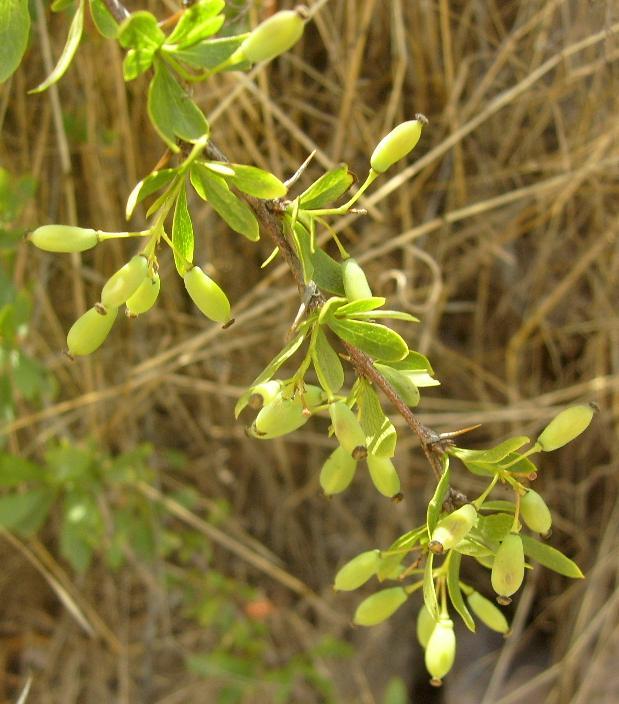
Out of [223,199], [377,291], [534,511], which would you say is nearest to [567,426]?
[534,511]

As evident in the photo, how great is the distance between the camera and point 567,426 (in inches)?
22.7

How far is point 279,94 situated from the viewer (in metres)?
1.29

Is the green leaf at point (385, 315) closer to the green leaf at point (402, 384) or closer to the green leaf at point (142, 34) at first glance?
the green leaf at point (402, 384)

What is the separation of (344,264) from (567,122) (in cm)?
86

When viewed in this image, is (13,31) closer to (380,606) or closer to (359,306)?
(359,306)

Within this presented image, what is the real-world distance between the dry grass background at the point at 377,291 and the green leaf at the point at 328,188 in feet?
1.84

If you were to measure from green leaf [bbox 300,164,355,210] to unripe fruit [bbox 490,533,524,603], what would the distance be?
0.25m

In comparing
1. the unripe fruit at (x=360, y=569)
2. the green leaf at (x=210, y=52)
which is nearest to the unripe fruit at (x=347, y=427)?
the unripe fruit at (x=360, y=569)

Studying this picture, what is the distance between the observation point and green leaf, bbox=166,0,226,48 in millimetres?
512

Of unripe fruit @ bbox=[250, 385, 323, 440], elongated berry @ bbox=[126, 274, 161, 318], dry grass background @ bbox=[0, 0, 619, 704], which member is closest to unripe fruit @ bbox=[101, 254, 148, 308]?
elongated berry @ bbox=[126, 274, 161, 318]

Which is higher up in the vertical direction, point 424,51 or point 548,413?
point 424,51

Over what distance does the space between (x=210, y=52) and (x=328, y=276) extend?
0.17 m

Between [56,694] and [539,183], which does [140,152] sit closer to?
[539,183]

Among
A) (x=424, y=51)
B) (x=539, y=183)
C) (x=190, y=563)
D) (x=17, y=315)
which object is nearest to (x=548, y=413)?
(x=539, y=183)
